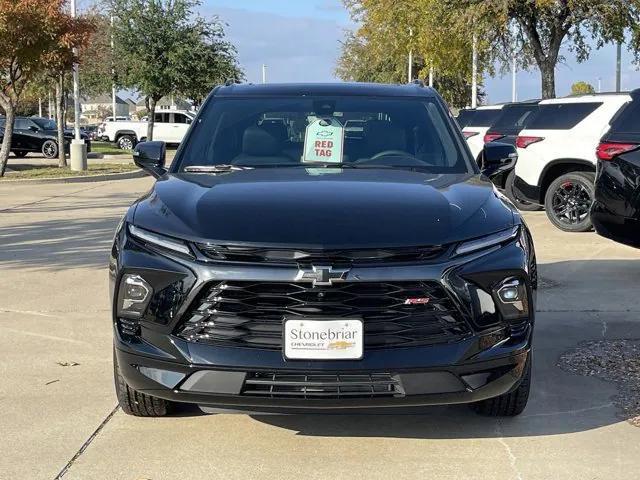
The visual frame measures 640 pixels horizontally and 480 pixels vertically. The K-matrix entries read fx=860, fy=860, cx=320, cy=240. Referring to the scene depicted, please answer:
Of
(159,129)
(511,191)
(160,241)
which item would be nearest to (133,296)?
(160,241)

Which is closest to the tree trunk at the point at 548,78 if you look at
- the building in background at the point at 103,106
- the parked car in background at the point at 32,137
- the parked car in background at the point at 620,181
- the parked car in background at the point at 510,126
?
the parked car in background at the point at 510,126

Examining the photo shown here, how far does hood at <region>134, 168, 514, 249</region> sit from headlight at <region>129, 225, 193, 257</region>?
0.03 m

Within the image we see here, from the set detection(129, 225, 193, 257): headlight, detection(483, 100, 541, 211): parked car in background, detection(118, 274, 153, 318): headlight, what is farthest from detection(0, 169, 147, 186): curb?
detection(118, 274, 153, 318): headlight

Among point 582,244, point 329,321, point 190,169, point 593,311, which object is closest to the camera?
point 329,321

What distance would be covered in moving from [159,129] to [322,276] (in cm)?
3962

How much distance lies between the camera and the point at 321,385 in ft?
11.7

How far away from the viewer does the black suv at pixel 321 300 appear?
140 inches

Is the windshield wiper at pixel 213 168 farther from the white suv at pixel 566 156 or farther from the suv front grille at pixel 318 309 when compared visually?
the white suv at pixel 566 156

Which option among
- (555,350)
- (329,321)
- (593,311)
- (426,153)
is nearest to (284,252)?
(329,321)

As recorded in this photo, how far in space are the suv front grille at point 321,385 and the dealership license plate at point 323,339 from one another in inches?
3.4

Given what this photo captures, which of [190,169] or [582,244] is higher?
[190,169]

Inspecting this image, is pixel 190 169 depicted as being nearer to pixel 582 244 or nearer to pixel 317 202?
pixel 317 202

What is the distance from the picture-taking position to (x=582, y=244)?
34.9ft

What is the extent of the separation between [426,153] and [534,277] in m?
1.26
